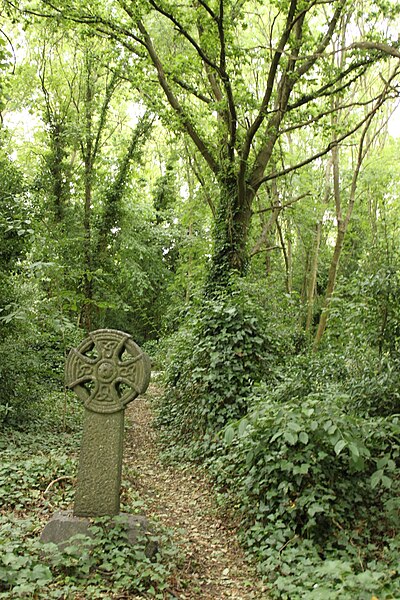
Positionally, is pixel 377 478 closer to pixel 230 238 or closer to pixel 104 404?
pixel 104 404

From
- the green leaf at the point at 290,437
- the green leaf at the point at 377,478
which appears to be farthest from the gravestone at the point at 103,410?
the green leaf at the point at 377,478

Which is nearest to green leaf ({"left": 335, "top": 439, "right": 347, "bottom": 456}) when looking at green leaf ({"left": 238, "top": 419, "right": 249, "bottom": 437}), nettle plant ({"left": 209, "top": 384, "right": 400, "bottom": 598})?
nettle plant ({"left": 209, "top": 384, "right": 400, "bottom": 598})

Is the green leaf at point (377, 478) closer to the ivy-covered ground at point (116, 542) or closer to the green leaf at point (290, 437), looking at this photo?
the green leaf at point (290, 437)

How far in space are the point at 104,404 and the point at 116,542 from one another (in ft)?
3.92

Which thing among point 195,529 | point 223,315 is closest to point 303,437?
point 195,529

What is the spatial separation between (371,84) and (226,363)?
12021 mm

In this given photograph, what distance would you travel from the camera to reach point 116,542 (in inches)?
162

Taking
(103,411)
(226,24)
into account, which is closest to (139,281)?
(226,24)

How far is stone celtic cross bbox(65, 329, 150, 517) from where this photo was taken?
460 centimetres

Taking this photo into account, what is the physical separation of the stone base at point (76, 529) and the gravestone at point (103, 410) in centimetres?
8

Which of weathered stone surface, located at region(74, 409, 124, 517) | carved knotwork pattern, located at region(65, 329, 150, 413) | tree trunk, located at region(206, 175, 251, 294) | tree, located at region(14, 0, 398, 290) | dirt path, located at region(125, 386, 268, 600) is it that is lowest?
dirt path, located at region(125, 386, 268, 600)

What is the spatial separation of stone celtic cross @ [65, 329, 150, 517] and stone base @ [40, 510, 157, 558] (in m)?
0.23

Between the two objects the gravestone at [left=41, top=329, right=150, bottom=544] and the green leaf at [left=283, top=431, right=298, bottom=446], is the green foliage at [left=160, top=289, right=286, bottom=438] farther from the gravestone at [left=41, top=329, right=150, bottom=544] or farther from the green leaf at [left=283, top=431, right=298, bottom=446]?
the gravestone at [left=41, top=329, right=150, bottom=544]

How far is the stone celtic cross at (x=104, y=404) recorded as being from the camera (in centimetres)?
460
